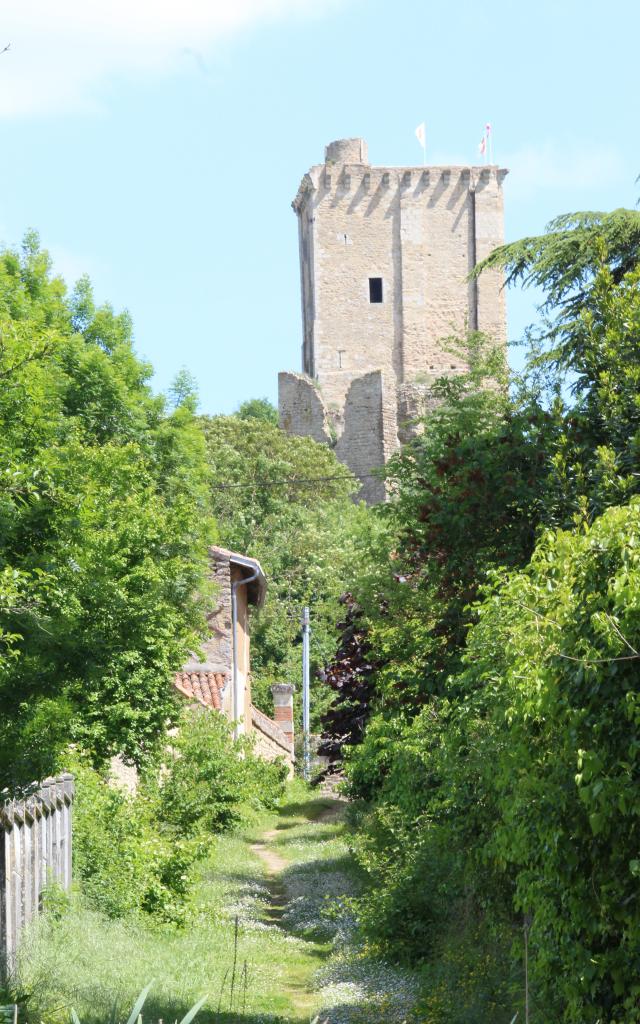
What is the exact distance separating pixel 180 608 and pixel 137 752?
5.17 metres

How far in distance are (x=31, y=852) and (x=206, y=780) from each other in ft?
36.0

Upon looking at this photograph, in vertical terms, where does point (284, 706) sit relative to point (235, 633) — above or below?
below

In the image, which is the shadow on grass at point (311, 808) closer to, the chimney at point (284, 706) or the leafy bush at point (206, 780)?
the leafy bush at point (206, 780)

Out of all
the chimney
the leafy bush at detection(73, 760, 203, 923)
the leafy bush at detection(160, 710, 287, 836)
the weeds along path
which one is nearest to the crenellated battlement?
→ the chimney

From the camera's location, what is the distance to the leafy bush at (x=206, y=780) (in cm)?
1858

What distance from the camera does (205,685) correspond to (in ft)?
89.2

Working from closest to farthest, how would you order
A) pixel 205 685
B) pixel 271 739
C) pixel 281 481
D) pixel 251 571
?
pixel 205 685 → pixel 251 571 → pixel 271 739 → pixel 281 481

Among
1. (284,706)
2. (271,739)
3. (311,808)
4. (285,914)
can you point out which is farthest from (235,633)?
(285,914)

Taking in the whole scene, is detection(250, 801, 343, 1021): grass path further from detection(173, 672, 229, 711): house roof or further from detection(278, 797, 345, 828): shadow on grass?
detection(173, 672, 229, 711): house roof

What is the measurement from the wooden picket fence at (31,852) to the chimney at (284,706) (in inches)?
926

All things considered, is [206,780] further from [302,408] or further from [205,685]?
[302,408]

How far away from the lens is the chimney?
35.7 metres

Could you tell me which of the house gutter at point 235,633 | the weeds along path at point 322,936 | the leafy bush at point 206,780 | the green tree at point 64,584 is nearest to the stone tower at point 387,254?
the house gutter at point 235,633

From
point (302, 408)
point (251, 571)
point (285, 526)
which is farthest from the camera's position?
point (302, 408)
